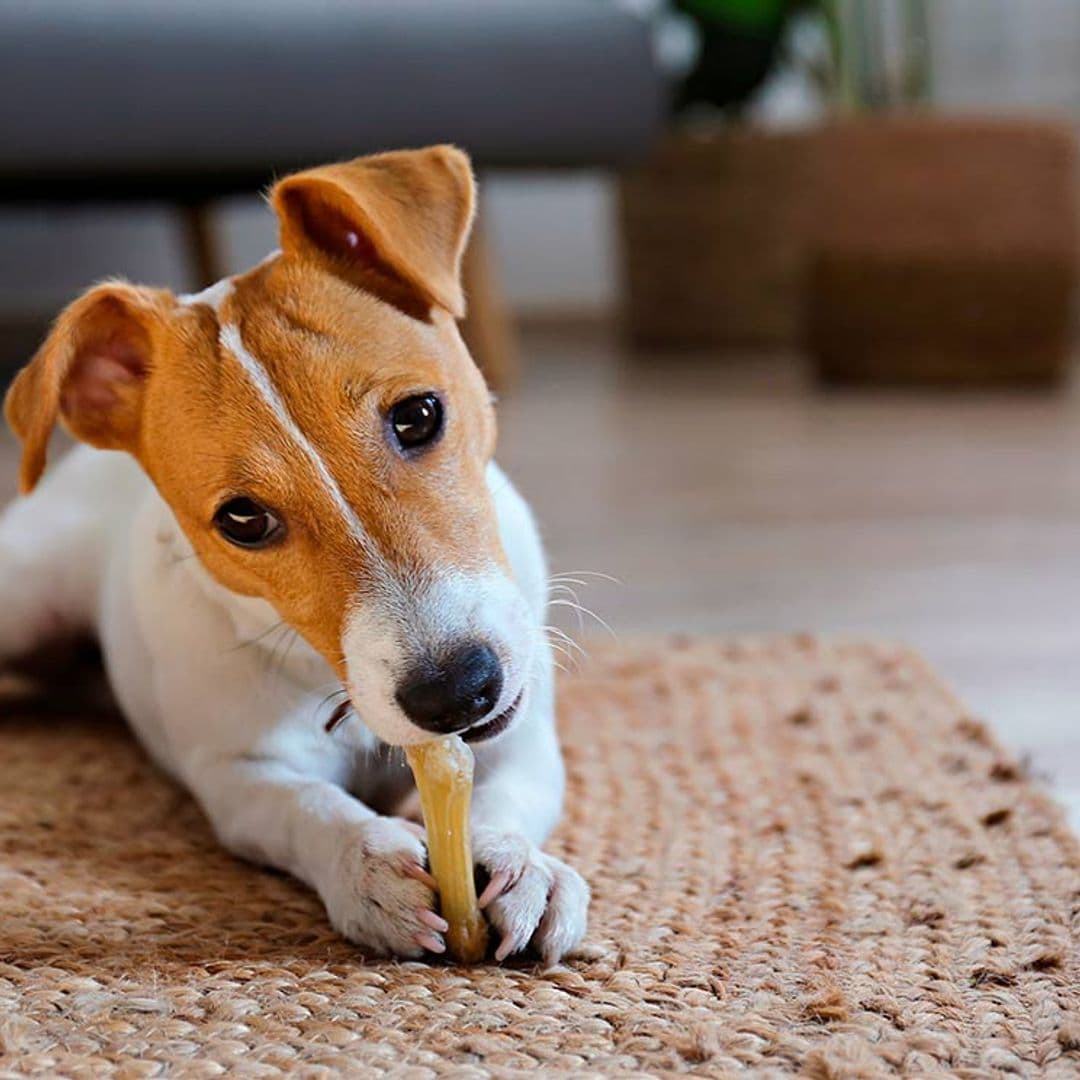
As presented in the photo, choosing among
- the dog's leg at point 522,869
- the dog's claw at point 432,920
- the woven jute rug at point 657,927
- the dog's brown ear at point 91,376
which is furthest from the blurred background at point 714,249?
the dog's brown ear at point 91,376

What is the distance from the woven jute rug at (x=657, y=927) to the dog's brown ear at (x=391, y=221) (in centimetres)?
45

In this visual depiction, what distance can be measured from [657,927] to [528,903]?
0.39 ft

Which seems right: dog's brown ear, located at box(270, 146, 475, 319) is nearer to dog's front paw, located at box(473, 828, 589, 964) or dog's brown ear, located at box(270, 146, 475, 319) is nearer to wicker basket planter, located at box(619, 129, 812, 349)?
dog's front paw, located at box(473, 828, 589, 964)

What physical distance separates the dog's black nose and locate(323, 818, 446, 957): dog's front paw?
0.11 m

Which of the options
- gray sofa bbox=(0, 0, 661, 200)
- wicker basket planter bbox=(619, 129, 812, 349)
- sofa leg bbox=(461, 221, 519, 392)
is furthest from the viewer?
wicker basket planter bbox=(619, 129, 812, 349)

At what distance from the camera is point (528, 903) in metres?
1.05

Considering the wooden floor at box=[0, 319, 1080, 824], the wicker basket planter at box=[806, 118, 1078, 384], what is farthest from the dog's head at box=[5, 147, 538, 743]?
the wicker basket planter at box=[806, 118, 1078, 384]

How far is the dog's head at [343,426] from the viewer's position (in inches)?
40.7

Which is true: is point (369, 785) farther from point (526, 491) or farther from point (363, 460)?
point (526, 491)

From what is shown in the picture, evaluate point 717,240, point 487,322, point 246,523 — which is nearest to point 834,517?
point 487,322

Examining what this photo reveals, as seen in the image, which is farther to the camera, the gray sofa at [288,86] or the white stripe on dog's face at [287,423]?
the gray sofa at [288,86]

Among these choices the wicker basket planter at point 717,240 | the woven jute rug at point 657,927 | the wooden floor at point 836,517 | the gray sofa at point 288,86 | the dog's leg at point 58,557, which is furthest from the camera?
the wicker basket planter at point 717,240

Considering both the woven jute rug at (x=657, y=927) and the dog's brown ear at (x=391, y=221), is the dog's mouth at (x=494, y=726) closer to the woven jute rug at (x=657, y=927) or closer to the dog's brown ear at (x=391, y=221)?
the woven jute rug at (x=657, y=927)

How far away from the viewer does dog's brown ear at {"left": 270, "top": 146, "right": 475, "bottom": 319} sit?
118 cm
